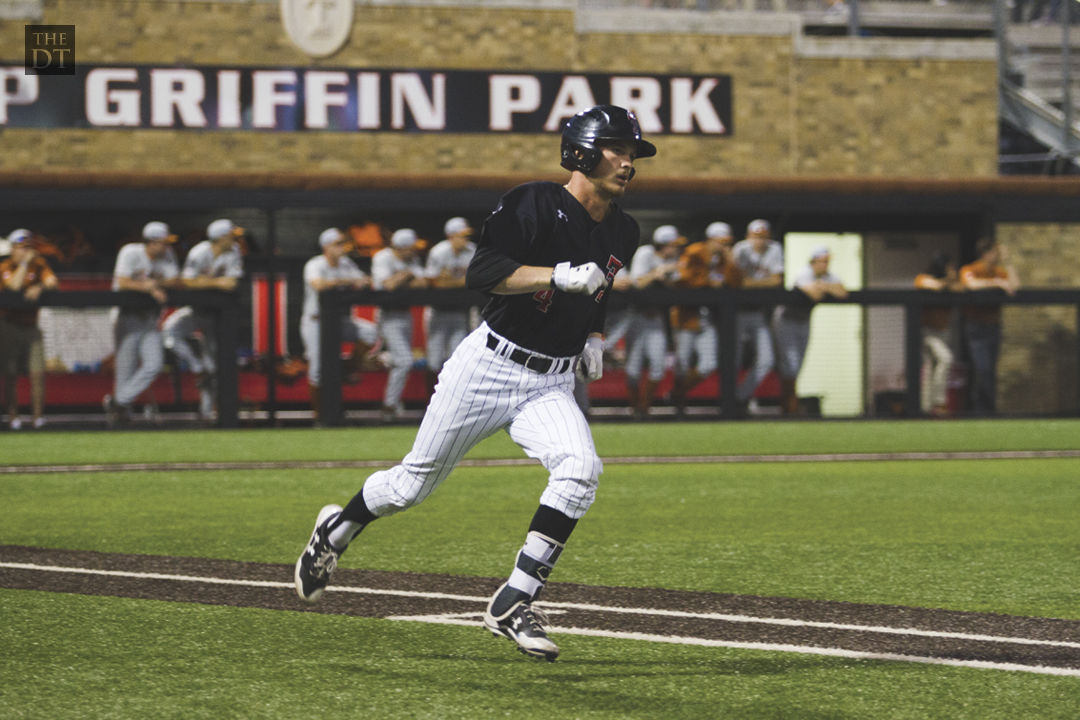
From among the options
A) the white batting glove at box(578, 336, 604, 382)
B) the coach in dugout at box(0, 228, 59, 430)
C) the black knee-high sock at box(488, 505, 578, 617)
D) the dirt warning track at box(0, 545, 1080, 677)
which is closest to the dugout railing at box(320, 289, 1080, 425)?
the coach in dugout at box(0, 228, 59, 430)

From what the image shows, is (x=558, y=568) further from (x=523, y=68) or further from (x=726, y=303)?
(x=523, y=68)

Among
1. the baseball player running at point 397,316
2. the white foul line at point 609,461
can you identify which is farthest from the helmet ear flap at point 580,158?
the baseball player running at point 397,316

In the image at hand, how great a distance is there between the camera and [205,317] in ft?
53.8

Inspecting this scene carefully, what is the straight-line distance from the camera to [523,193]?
17.9 feet

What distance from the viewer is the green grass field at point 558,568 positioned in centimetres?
453

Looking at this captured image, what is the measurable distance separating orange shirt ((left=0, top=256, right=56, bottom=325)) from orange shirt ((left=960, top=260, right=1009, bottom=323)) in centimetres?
1035

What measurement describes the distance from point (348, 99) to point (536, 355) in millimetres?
17300

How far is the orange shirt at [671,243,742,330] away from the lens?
17.3m

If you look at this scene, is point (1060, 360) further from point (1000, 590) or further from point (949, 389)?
point (1000, 590)

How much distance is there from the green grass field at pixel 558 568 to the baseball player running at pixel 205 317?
139cm

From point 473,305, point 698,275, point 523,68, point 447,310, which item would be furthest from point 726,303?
point 523,68

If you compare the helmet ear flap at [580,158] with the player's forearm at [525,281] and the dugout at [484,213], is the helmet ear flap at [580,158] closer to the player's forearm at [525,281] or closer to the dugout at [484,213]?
the player's forearm at [525,281]

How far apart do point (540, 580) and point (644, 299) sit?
12068 millimetres

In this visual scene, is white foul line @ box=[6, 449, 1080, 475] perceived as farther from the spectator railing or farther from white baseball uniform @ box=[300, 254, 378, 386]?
white baseball uniform @ box=[300, 254, 378, 386]
